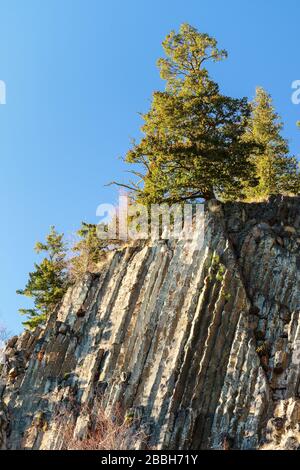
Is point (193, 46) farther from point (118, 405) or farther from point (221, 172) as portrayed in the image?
point (118, 405)

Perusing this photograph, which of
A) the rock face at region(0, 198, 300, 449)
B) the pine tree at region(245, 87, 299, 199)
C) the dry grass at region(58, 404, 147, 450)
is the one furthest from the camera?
the pine tree at region(245, 87, 299, 199)

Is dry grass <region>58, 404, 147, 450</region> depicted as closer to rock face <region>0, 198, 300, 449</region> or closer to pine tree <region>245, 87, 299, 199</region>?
rock face <region>0, 198, 300, 449</region>

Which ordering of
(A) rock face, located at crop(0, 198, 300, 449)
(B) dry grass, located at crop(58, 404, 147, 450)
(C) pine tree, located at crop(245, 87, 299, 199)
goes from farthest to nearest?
(C) pine tree, located at crop(245, 87, 299, 199) → (A) rock face, located at crop(0, 198, 300, 449) → (B) dry grass, located at crop(58, 404, 147, 450)

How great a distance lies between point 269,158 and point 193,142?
11.4m

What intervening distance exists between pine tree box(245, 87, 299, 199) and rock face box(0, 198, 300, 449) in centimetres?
792

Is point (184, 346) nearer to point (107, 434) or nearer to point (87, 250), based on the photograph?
point (107, 434)

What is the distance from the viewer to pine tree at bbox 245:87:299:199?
37.1 meters

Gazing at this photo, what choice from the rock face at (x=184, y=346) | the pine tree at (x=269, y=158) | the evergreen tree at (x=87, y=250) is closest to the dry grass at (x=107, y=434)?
the rock face at (x=184, y=346)

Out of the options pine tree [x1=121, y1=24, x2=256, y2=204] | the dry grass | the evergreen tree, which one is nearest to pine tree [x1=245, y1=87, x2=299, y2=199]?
pine tree [x1=121, y1=24, x2=256, y2=204]

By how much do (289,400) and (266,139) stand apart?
85.1 ft

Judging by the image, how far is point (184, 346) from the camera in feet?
78.2

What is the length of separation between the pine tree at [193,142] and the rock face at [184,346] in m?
2.17

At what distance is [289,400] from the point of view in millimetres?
21391

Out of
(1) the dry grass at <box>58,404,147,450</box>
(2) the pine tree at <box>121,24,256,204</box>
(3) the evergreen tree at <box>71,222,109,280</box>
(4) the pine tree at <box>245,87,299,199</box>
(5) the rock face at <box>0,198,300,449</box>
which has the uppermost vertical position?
(4) the pine tree at <box>245,87,299,199</box>
